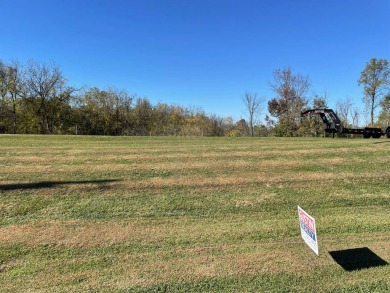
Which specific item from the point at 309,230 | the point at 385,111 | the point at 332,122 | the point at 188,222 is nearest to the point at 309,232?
the point at 309,230

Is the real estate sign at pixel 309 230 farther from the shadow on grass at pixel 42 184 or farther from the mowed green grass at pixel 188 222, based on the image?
the shadow on grass at pixel 42 184

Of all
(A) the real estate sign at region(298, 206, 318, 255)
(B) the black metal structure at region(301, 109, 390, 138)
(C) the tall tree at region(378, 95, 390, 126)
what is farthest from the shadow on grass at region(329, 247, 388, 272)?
(C) the tall tree at region(378, 95, 390, 126)

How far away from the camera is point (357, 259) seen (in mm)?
4121

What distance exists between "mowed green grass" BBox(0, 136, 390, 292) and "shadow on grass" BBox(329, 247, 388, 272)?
0.22 feet

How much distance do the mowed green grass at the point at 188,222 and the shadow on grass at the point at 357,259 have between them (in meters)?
0.07

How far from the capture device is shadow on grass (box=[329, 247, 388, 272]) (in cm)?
398

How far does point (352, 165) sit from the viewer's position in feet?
28.1

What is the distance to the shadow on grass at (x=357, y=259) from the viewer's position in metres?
3.98

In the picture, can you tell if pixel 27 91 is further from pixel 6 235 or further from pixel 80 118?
pixel 6 235

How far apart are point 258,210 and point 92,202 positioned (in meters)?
3.21

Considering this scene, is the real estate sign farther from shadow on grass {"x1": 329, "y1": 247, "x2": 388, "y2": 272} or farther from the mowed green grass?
shadow on grass {"x1": 329, "y1": 247, "x2": 388, "y2": 272}

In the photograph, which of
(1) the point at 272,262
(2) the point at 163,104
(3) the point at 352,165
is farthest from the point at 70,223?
(2) the point at 163,104

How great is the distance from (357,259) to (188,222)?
101 inches

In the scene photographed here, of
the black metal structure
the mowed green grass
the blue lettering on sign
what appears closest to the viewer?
the mowed green grass
